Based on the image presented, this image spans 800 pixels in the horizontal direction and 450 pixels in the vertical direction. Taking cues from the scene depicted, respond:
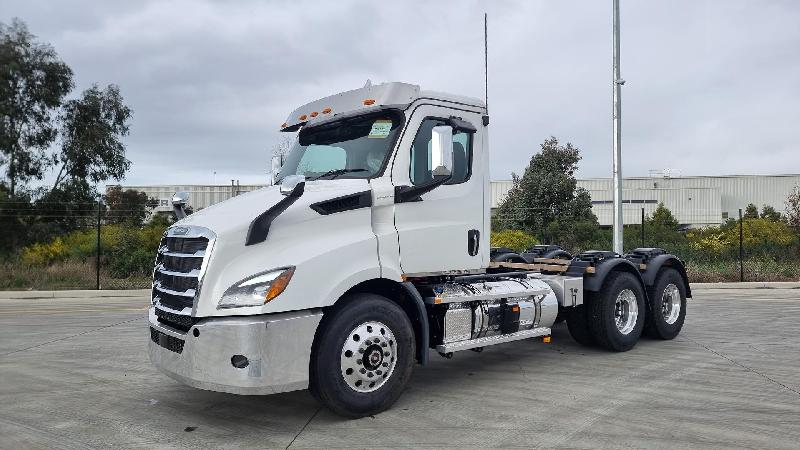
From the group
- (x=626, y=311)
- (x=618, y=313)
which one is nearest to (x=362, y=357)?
(x=618, y=313)

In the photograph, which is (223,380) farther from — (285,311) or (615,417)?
(615,417)

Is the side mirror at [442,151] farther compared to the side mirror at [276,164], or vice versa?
the side mirror at [276,164]

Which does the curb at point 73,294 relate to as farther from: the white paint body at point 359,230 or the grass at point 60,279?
the white paint body at point 359,230

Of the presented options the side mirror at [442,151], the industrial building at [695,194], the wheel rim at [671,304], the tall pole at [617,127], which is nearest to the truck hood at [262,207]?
the side mirror at [442,151]

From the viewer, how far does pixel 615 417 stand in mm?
4934

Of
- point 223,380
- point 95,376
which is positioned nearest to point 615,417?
point 223,380

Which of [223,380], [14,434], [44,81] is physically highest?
[44,81]

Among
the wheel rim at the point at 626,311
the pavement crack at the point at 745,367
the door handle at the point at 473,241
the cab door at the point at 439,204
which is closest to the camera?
the cab door at the point at 439,204

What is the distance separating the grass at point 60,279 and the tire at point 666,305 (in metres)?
15.0

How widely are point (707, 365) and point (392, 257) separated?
4.20m

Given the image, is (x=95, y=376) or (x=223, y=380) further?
(x=95, y=376)

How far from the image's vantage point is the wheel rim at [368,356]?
4.86m

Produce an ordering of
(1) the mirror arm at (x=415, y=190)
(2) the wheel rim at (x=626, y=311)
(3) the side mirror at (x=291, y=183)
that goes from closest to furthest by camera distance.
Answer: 1. (3) the side mirror at (x=291, y=183)
2. (1) the mirror arm at (x=415, y=190)
3. (2) the wheel rim at (x=626, y=311)

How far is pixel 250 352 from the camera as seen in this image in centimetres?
438
